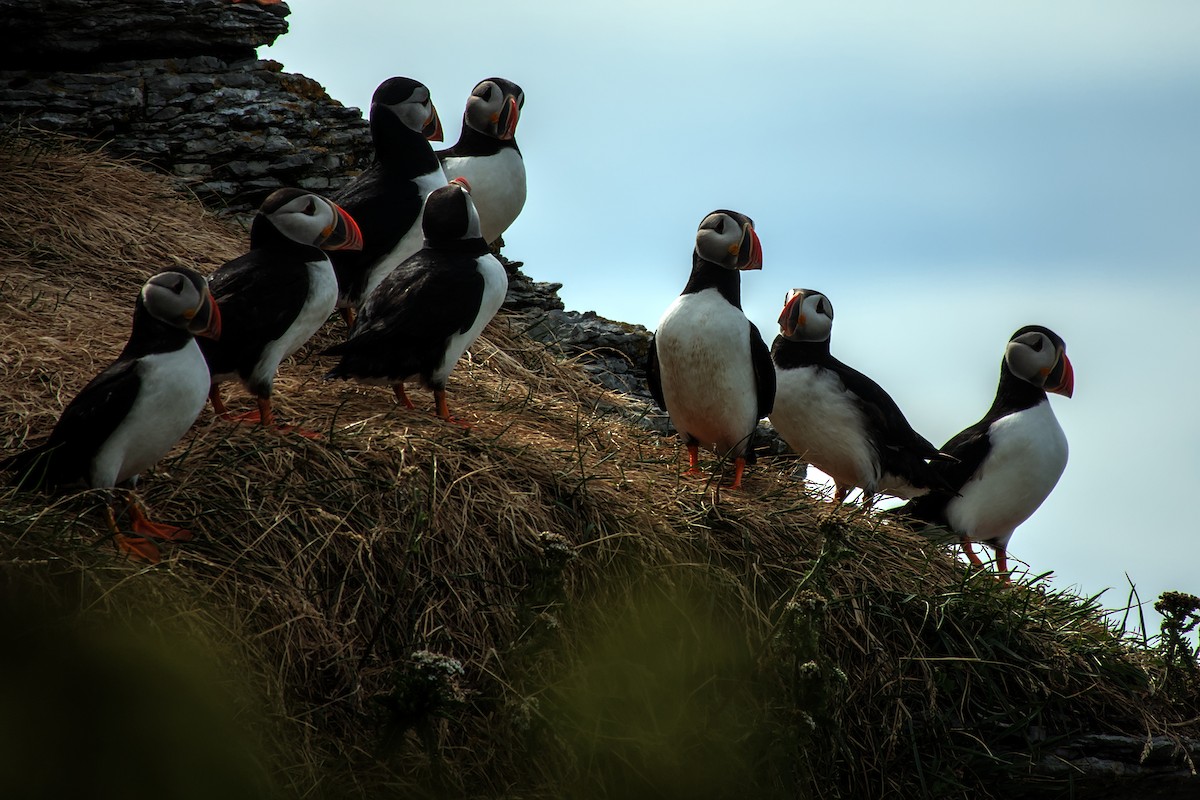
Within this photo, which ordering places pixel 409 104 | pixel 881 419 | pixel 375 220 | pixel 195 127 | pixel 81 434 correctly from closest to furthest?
1. pixel 81 434
2. pixel 881 419
3. pixel 375 220
4. pixel 409 104
5. pixel 195 127

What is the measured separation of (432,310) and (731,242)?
4.98 feet

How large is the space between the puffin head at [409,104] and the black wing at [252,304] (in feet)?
6.30

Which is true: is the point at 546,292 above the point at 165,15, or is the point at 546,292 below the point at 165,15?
below

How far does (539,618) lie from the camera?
12.3 ft

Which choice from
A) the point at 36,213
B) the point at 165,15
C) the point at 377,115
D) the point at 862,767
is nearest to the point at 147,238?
the point at 36,213

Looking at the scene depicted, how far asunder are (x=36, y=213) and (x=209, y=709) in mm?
4645

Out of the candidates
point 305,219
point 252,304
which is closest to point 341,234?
point 305,219

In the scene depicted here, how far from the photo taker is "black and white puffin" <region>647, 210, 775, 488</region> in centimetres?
602

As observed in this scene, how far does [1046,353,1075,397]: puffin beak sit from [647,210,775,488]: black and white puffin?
5.15 ft

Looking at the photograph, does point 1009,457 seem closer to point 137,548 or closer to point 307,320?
point 307,320

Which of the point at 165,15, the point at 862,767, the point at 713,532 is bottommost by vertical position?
the point at 862,767

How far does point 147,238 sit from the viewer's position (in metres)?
7.27

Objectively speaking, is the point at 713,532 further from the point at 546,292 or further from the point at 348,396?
Result: the point at 546,292

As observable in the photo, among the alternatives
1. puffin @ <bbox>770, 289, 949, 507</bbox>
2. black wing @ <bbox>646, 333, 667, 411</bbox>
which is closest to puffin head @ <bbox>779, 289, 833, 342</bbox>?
puffin @ <bbox>770, 289, 949, 507</bbox>
